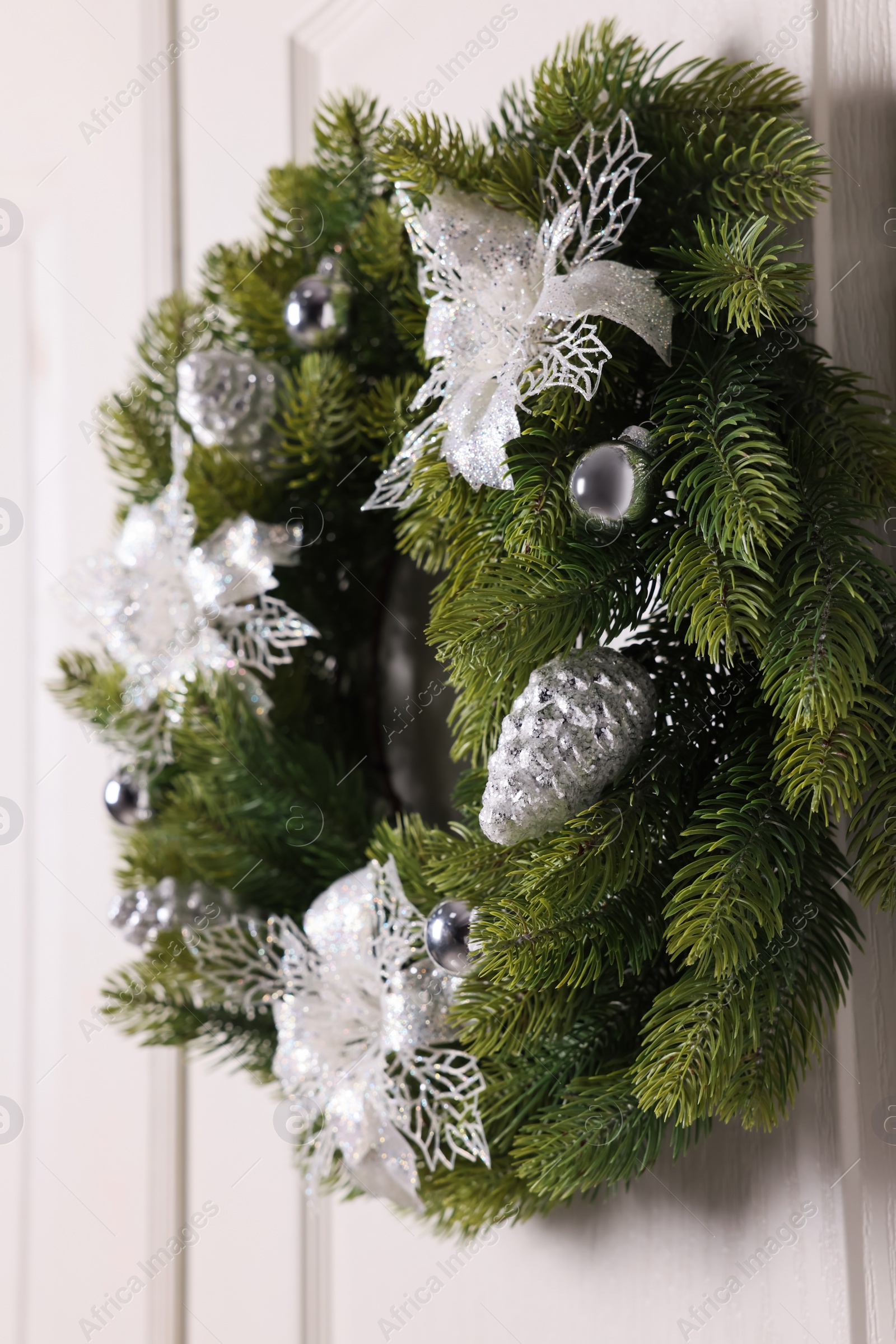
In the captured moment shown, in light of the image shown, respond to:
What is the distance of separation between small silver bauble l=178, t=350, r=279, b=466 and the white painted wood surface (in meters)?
0.20

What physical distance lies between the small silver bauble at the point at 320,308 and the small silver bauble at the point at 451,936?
31 centimetres

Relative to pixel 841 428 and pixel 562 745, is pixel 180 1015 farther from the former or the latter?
pixel 841 428

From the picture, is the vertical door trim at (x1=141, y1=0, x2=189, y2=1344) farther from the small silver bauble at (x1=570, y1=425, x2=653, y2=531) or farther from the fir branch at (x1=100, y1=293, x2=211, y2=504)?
the small silver bauble at (x1=570, y1=425, x2=653, y2=531)

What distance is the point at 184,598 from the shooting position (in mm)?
604

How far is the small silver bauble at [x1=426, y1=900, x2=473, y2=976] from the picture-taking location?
0.40 meters

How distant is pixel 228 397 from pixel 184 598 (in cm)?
12

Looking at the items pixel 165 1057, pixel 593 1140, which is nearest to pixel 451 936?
pixel 593 1140

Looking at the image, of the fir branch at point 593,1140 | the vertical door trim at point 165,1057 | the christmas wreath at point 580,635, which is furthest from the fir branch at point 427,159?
the vertical door trim at point 165,1057

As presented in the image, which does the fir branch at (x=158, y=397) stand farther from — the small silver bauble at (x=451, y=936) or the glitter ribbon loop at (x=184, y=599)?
the small silver bauble at (x=451, y=936)

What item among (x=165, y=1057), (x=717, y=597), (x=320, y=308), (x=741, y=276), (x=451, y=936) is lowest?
(x=165, y=1057)

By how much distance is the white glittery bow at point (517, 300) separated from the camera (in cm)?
38

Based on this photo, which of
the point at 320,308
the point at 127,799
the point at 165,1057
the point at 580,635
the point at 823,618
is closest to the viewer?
the point at 823,618

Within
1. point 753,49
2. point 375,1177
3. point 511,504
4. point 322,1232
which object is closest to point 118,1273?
point 322,1232

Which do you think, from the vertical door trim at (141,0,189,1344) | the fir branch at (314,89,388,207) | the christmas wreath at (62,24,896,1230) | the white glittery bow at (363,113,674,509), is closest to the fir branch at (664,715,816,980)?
the christmas wreath at (62,24,896,1230)
